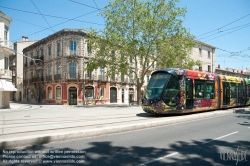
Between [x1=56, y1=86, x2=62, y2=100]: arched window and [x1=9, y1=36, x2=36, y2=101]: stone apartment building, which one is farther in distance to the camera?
[x1=9, y1=36, x2=36, y2=101]: stone apartment building

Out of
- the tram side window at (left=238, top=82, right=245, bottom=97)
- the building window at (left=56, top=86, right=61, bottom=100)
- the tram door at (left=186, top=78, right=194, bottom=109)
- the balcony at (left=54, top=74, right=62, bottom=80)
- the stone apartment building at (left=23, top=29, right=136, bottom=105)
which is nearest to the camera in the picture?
the tram door at (left=186, top=78, right=194, bottom=109)

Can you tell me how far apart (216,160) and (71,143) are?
13.0 ft

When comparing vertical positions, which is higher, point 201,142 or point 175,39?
→ point 175,39

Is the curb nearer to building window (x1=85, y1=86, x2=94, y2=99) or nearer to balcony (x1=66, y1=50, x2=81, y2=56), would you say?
building window (x1=85, y1=86, x2=94, y2=99)

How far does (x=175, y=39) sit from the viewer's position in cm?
2238

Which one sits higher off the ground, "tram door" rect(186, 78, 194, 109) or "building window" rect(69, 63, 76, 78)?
"building window" rect(69, 63, 76, 78)

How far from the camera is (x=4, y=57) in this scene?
20547mm

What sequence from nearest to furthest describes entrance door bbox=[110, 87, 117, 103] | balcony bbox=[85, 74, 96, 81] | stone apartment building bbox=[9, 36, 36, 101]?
1. balcony bbox=[85, 74, 96, 81]
2. entrance door bbox=[110, 87, 117, 103]
3. stone apartment building bbox=[9, 36, 36, 101]

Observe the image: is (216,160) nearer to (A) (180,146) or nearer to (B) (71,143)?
(A) (180,146)

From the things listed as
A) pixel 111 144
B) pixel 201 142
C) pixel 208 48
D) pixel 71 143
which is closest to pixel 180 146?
pixel 201 142

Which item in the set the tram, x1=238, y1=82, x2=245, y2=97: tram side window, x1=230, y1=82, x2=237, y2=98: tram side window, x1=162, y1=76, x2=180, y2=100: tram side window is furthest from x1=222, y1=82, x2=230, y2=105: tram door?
x1=162, y1=76, x2=180, y2=100: tram side window

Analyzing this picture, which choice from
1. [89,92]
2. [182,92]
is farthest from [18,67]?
[182,92]

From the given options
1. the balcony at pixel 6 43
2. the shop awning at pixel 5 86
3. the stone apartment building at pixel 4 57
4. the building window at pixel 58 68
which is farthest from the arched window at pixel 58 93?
the balcony at pixel 6 43

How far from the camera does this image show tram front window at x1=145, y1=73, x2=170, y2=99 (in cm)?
1045
